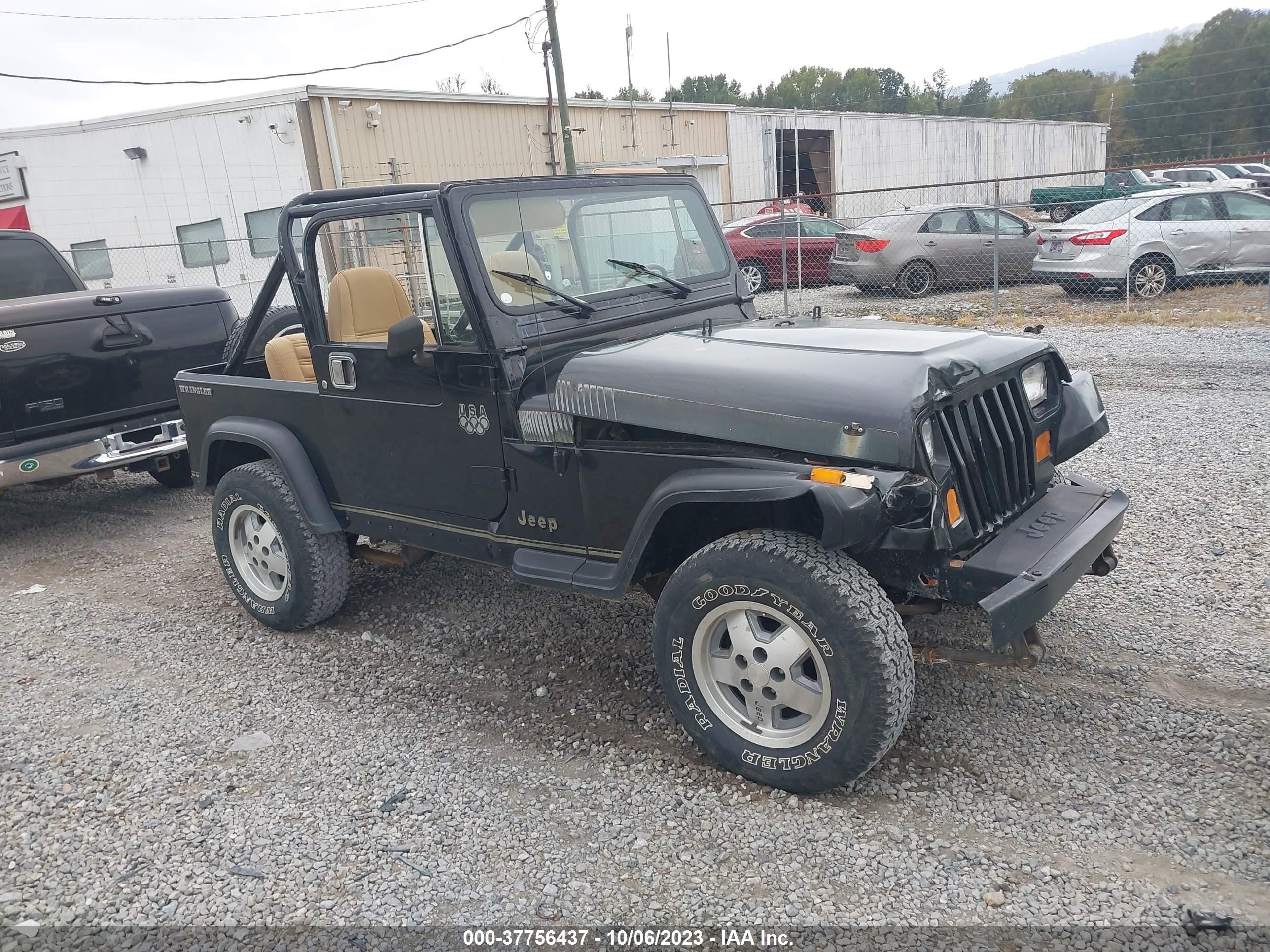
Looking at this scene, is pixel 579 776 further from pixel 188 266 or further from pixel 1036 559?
pixel 188 266

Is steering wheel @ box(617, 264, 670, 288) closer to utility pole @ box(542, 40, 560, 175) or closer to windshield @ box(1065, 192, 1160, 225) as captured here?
windshield @ box(1065, 192, 1160, 225)

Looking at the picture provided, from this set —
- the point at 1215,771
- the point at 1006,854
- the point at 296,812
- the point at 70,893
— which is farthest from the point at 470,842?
the point at 1215,771

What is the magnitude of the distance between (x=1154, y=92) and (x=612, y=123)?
46.6 metres

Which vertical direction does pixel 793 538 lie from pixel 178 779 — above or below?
above

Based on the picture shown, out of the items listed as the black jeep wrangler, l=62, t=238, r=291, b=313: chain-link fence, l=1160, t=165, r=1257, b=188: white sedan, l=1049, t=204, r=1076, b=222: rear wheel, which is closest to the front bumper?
the black jeep wrangler

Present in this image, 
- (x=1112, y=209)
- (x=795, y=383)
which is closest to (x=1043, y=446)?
(x=795, y=383)

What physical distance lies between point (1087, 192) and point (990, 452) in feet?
92.9

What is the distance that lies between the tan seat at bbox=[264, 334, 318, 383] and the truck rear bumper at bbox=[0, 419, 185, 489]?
89 cm

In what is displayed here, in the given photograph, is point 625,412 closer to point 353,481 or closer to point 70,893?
point 353,481

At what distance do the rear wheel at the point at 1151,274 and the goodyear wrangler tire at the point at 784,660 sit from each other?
12057mm

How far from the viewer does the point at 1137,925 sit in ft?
8.38

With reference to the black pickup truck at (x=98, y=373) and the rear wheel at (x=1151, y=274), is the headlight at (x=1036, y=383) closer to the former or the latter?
the black pickup truck at (x=98, y=373)

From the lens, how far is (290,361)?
5.11m

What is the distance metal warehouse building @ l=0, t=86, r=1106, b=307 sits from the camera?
18.2 m
